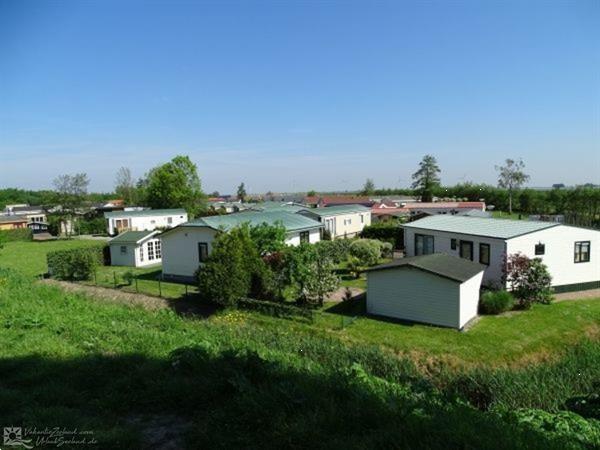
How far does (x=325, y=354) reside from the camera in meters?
9.97

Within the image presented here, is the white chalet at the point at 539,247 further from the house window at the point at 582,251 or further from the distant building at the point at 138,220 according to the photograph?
the distant building at the point at 138,220

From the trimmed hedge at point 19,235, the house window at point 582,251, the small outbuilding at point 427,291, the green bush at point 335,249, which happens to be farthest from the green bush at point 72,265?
the trimmed hedge at point 19,235

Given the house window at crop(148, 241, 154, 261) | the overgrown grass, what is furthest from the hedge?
the overgrown grass

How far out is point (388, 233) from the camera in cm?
3178

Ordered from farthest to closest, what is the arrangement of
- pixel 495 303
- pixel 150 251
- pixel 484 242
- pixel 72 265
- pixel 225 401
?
pixel 150 251 < pixel 72 265 < pixel 484 242 < pixel 495 303 < pixel 225 401

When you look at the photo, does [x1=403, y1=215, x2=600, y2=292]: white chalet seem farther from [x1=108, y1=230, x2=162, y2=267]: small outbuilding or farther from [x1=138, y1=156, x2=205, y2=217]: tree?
[x1=138, y1=156, x2=205, y2=217]: tree

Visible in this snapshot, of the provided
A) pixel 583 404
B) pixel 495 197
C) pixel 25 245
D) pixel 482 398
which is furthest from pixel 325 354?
pixel 495 197

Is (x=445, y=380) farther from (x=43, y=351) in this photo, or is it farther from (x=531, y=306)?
(x=531, y=306)

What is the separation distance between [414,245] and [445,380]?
1650cm

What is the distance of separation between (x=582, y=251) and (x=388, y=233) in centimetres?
1406

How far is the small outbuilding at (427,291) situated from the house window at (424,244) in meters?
6.80

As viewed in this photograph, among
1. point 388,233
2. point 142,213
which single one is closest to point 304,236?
point 388,233

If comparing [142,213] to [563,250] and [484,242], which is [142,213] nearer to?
[484,242]

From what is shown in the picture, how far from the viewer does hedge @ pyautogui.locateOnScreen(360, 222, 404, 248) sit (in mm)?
31234
